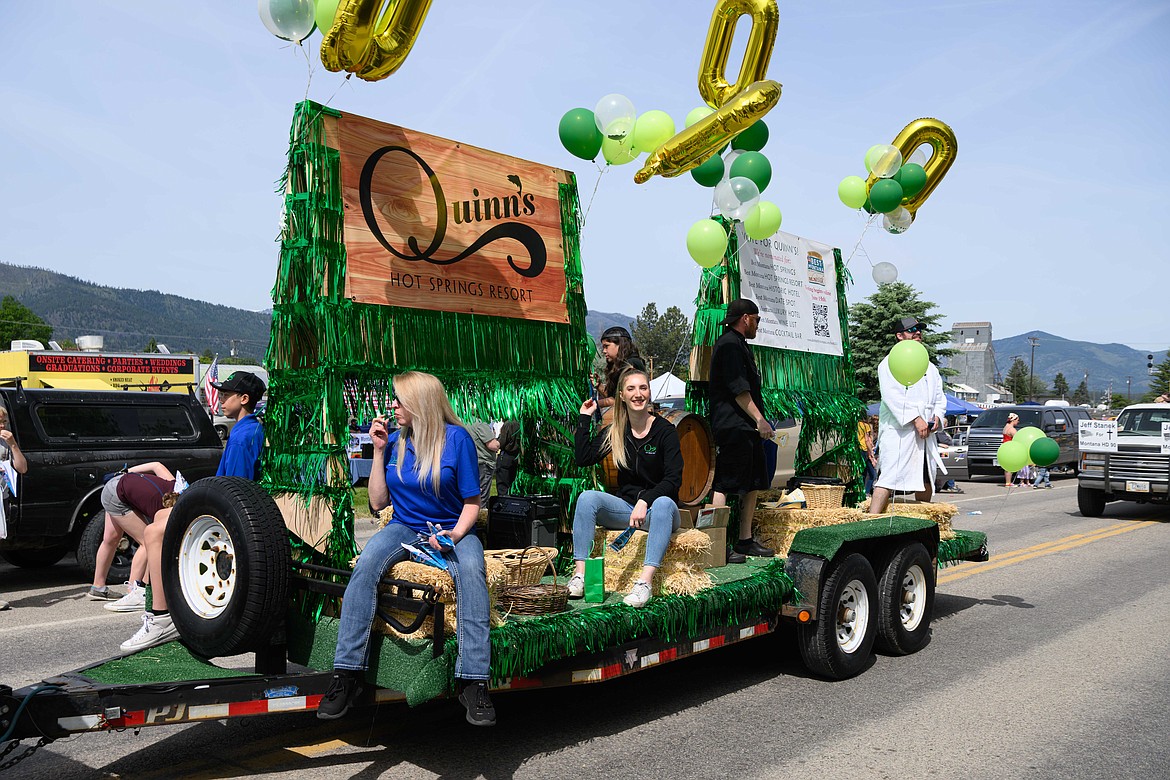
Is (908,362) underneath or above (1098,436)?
above

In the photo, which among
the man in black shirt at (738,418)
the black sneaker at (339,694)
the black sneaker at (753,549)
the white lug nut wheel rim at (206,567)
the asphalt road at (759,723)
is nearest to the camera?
the black sneaker at (339,694)

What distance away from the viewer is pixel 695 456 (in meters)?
6.75

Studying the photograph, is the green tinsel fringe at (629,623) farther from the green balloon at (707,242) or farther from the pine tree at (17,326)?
the pine tree at (17,326)

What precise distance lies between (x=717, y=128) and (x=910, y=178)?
2777mm

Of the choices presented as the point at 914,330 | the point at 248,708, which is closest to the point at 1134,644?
the point at 914,330

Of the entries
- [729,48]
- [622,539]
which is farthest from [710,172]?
[622,539]

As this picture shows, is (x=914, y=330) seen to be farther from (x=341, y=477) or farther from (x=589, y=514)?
(x=341, y=477)

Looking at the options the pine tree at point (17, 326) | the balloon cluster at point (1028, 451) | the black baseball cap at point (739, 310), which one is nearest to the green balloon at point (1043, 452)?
the balloon cluster at point (1028, 451)

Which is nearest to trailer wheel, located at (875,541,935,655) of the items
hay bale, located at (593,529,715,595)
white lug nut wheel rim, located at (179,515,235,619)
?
hay bale, located at (593,529,715,595)

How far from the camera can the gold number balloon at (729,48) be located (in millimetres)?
6734

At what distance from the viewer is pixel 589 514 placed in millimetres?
5328

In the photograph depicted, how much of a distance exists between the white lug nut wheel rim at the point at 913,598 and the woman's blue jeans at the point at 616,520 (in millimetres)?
2347

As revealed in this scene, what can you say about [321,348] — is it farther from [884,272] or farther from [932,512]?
[884,272]

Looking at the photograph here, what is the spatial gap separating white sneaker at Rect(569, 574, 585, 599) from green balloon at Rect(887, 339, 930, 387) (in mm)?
3360
